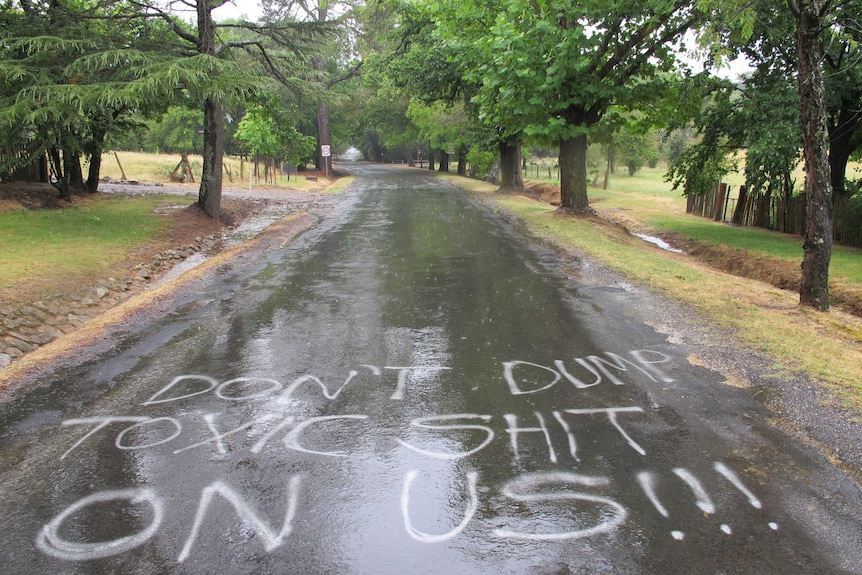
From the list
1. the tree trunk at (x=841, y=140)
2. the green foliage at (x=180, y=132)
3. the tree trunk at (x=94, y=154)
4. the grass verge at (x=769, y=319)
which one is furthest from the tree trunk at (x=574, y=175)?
the green foliage at (x=180, y=132)

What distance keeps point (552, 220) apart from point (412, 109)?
2449cm

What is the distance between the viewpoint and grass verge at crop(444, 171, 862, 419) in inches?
204

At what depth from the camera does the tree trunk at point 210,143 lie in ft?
52.2

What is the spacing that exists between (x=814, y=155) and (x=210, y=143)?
48.0ft

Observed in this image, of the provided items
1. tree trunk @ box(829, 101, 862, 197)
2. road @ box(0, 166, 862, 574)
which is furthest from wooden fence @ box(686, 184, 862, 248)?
road @ box(0, 166, 862, 574)

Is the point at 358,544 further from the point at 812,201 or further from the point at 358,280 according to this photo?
the point at 812,201

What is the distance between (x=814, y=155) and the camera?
7480mm

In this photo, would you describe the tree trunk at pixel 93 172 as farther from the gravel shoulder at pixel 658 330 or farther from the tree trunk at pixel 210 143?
the gravel shoulder at pixel 658 330

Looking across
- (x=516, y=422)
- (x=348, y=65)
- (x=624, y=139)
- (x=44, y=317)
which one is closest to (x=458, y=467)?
(x=516, y=422)

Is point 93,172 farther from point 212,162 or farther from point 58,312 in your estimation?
point 58,312

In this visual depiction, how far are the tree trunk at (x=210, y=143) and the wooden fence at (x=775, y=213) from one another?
52.3 feet

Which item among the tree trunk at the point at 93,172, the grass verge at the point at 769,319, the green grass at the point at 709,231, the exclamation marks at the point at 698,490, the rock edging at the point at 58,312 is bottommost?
the rock edging at the point at 58,312

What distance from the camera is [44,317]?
7484 mm

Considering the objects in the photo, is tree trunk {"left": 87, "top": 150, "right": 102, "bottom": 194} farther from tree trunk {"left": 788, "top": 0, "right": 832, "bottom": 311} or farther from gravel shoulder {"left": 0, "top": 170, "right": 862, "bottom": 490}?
A: tree trunk {"left": 788, "top": 0, "right": 832, "bottom": 311}
